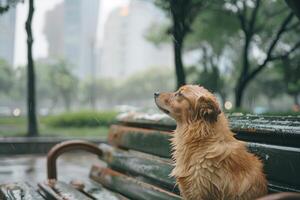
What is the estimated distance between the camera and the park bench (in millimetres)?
2473

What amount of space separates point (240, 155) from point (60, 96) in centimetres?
3148

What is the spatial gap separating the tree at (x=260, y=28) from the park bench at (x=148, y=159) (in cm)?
1022

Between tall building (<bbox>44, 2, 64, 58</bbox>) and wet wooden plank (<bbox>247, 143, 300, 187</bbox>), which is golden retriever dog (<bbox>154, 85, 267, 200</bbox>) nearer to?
wet wooden plank (<bbox>247, 143, 300, 187</bbox>)

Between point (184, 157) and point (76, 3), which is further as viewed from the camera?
point (76, 3)

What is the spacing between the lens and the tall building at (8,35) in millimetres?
11078

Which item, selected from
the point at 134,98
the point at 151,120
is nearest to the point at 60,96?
the point at 134,98

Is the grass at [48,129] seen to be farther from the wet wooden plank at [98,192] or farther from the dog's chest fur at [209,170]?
the dog's chest fur at [209,170]

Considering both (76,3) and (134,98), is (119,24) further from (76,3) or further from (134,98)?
(76,3)

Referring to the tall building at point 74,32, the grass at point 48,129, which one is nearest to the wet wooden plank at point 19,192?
the grass at point 48,129

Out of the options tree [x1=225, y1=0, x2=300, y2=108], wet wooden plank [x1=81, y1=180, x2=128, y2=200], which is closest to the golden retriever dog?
wet wooden plank [x1=81, y1=180, x2=128, y2=200]

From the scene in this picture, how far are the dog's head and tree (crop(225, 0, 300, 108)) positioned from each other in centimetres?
1170

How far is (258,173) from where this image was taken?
7.57ft

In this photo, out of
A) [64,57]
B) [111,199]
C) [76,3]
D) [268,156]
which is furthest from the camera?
[64,57]

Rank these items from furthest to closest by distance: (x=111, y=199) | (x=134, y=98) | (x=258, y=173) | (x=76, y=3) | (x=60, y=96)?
(x=134, y=98) < (x=60, y=96) < (x=76, y=3) < (x=111, y=199) < (x=258, y=173)
